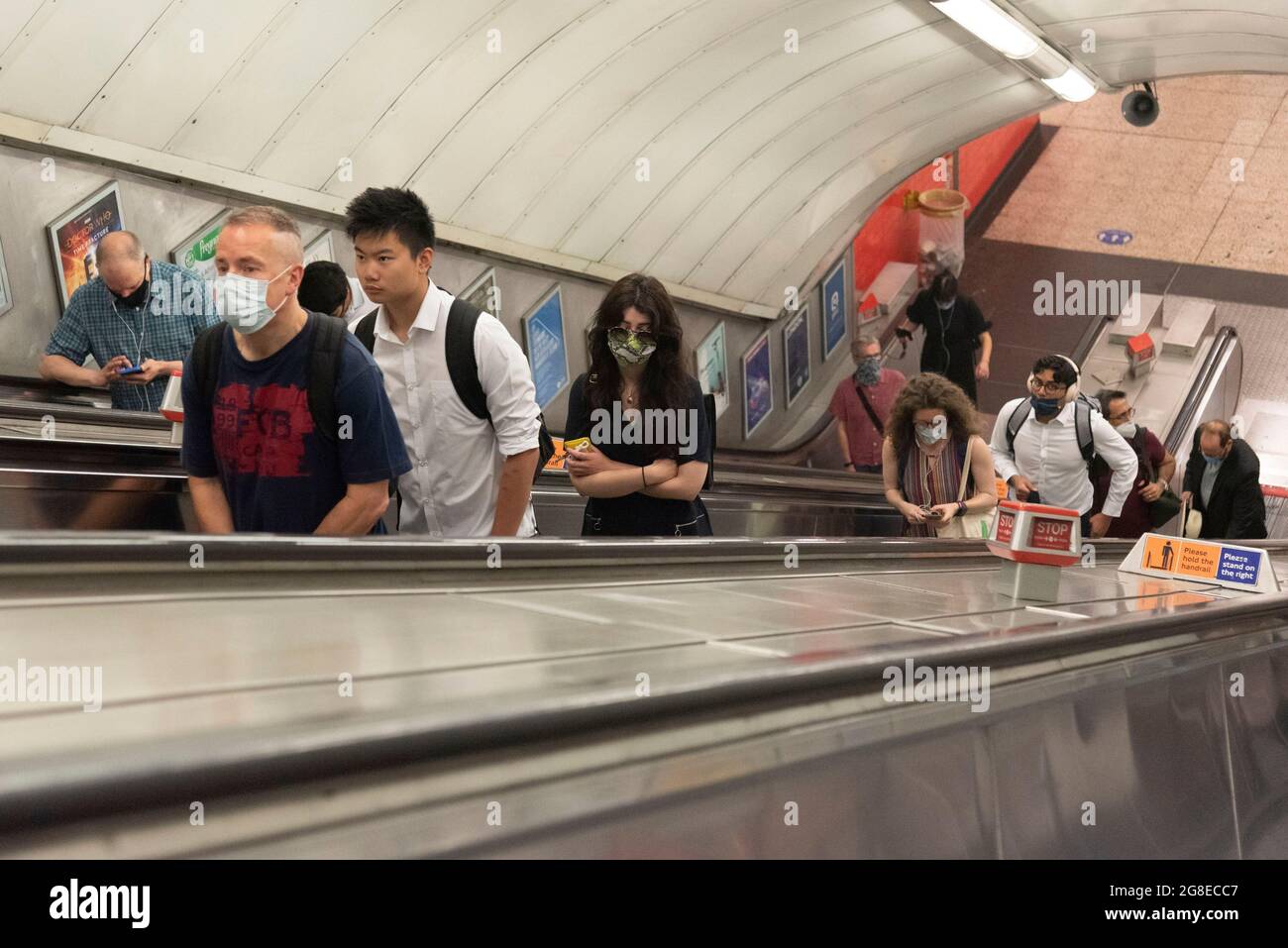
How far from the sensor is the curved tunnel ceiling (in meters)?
6.80

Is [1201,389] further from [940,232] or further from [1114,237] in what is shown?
[940,232]

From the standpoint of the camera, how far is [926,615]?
Answer: 11.1 ft

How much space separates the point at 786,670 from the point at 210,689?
39.6 inches

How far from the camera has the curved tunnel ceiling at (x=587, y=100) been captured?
268 inches

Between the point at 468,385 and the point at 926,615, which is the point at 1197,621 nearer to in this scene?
the point at 926,615

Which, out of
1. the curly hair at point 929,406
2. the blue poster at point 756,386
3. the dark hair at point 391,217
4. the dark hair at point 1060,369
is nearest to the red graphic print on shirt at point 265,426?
the dark hair at point 391,217

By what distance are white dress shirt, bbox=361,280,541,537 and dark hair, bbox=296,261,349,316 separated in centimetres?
91

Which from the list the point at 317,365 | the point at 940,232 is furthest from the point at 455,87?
the point at 940,232

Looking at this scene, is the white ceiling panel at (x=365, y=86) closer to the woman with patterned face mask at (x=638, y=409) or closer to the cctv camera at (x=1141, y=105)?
the woman with patterned face mask at (x=638, y=409)

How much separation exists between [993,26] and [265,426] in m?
8.35

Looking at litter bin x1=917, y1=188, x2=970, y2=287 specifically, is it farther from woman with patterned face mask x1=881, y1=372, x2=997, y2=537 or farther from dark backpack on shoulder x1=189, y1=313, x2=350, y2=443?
dark backpack on shoulder x1=189, y1=313, x2=350, y2=443

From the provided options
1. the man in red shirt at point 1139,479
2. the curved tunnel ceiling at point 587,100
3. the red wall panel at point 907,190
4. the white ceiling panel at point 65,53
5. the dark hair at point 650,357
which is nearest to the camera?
the dark hair at point 650,357

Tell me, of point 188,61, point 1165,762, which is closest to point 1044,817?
point 1165,762

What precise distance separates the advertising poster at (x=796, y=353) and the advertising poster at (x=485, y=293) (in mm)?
5120
